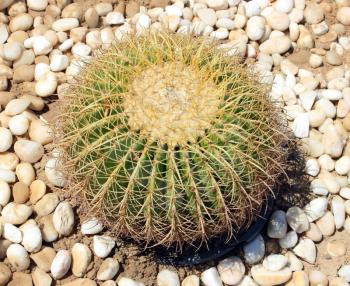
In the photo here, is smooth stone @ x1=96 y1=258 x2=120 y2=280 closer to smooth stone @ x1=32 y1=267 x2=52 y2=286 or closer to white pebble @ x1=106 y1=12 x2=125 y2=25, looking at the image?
smooth stone @ x1=32 y1=267 x2=52 y2=286

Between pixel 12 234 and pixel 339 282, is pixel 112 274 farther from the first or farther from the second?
pixel 339 282

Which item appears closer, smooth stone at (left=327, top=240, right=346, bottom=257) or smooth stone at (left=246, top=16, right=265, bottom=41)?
smooth stone at (left=327, top=240, right=346, bottom=257)

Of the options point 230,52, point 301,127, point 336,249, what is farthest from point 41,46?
point 336,249

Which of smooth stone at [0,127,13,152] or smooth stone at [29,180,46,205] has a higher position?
smooth stone at [0,127,13,152]

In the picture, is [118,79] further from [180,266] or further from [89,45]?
[89,45]

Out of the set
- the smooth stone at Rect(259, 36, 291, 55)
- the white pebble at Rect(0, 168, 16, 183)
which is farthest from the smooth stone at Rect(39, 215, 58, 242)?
the smooth stone at Rect(259, 36, 291, 55)

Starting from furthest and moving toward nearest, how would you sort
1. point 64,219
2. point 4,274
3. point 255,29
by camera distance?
1. point 255,29
2. point 64,219
3. point 4,274

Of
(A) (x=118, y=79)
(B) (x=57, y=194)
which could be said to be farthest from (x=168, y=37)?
(B) (x=57, y=194)
